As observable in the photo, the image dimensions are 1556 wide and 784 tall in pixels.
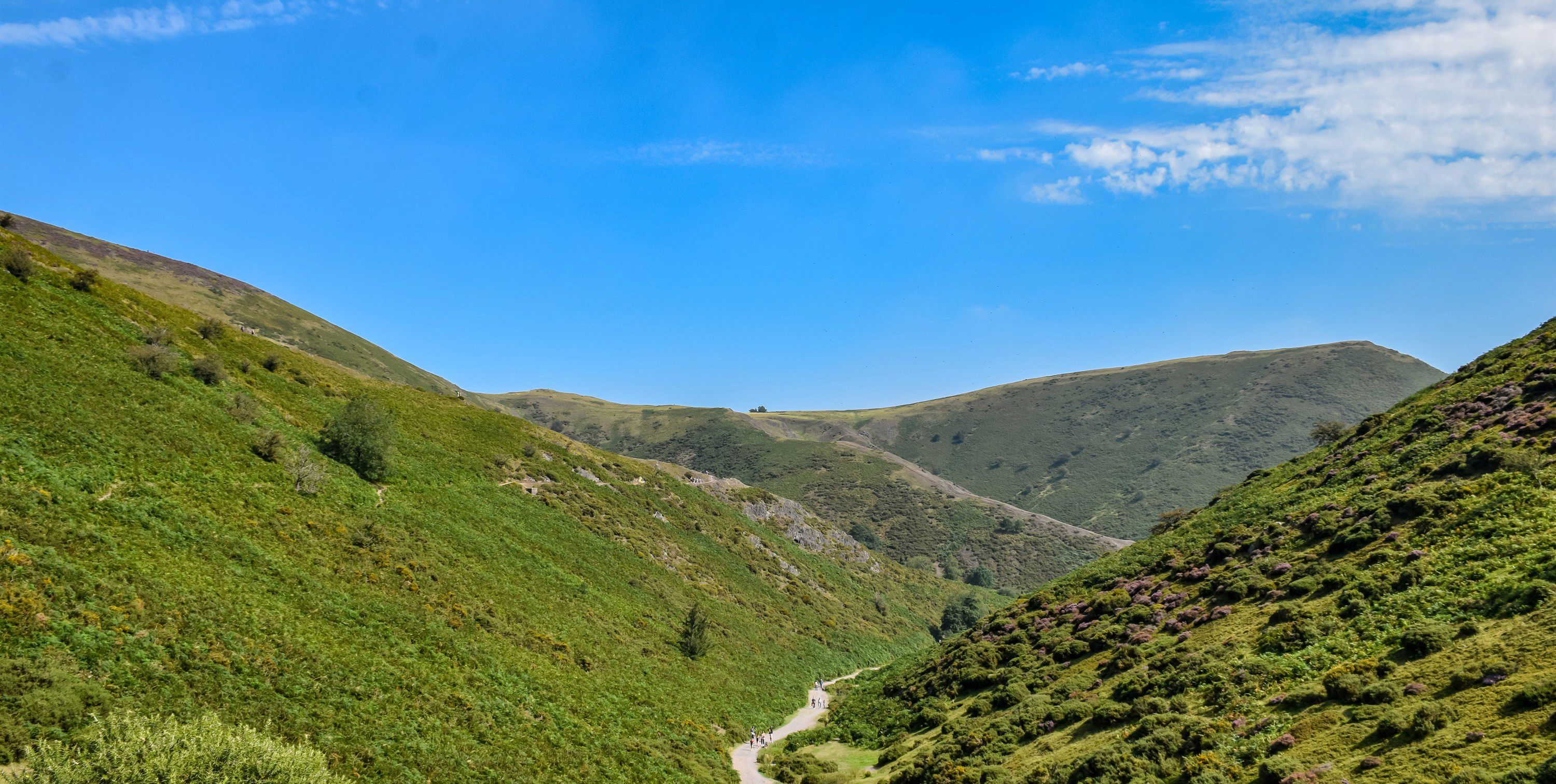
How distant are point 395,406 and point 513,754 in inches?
1779

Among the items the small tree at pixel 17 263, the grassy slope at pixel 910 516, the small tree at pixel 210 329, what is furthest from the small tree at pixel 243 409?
the grassy slope at pixel 910 516

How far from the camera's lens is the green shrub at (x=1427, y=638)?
20.0 metres

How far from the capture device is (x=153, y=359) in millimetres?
37719

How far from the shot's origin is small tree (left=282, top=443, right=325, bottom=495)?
37281 mm

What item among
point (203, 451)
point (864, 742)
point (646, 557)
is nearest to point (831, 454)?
point (646, 557)

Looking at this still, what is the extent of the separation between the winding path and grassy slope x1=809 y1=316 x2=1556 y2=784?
15.3ft

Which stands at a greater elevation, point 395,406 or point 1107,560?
point 395,406

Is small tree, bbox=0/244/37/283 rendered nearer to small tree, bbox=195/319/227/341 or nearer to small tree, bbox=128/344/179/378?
small tree, bbox=128/344/179/378

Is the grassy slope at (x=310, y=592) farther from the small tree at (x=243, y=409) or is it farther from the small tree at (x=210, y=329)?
the small tree at (x=210, y=329)

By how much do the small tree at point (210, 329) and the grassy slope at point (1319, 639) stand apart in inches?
2049

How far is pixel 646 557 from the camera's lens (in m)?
66.3

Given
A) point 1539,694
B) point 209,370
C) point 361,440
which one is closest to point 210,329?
point 209,370

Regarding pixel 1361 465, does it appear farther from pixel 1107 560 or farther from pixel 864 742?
pixel 864 742

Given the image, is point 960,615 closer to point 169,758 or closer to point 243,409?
point 243,409
